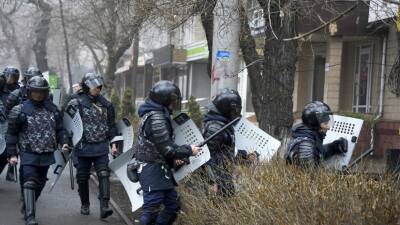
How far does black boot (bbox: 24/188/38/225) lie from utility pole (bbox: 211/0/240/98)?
8.38ft

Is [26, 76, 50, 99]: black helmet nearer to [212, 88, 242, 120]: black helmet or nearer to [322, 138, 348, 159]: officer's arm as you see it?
[212, 88, 242, 120]: black helmet

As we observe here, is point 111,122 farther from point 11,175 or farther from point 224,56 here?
point 11,175

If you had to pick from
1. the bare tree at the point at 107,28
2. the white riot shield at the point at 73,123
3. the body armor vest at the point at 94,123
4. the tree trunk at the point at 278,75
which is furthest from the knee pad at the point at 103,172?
Answer: the bare tree at the point at 107,28

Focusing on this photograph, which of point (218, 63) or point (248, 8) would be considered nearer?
point (218, 63)

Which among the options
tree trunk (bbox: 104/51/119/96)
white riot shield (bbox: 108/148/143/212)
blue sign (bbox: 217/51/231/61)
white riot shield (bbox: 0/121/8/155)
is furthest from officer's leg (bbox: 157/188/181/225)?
tree trunk (bbox: 104/51/119/96)

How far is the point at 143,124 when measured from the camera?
5.95m

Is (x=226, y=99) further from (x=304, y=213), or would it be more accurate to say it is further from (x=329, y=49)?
(x=329, y=49)

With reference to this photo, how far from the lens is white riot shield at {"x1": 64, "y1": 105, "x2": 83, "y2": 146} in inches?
297

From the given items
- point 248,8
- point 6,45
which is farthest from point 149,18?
point 6,45

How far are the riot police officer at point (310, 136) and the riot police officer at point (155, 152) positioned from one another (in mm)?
851

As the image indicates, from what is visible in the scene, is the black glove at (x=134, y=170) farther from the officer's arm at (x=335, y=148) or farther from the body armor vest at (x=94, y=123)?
the officer's arm at (x=335, y=148)

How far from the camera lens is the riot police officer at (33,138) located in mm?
7105

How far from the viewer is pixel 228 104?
20.3 feet

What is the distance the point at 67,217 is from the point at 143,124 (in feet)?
8.35
